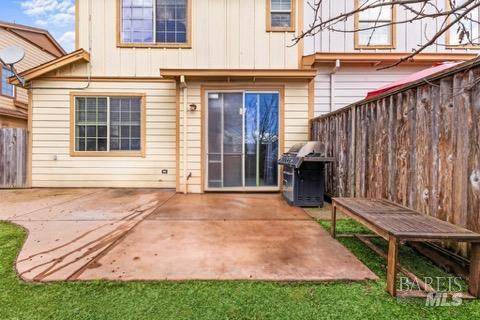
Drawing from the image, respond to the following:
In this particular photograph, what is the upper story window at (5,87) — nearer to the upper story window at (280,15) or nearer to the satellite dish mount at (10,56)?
the satellite dish mount at (10,56)

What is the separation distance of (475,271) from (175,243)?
261 cm

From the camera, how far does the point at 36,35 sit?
1337cm

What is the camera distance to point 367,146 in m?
3.82

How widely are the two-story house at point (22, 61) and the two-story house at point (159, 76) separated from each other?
5034 mm

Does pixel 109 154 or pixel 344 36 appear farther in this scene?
pixel 109 154

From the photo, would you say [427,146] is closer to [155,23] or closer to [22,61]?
[155,23]

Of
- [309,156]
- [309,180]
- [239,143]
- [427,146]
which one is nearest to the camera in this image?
[427,146]

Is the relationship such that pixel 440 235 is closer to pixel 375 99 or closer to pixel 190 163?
pixel 375 99

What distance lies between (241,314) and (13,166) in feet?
25.9

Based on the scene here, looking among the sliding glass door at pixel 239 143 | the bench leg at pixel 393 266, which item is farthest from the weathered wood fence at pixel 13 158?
the bench leg at pixel 393 266

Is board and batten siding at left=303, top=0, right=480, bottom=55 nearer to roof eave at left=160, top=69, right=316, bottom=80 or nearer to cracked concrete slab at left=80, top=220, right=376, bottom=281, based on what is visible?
roof eave at left=160, top=69, right=316, bottom=80

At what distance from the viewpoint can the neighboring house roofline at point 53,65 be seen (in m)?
6.62

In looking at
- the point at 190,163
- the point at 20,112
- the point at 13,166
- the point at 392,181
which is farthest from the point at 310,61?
the point at 20,112

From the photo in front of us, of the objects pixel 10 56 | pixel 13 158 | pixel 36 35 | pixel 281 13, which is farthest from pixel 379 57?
pixel 36 35
